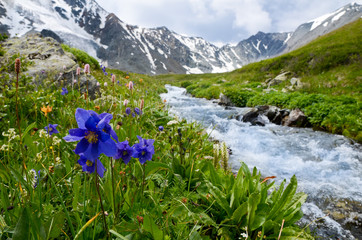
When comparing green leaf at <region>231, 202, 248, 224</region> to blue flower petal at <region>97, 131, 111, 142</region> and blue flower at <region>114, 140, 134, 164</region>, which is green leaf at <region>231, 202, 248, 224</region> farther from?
blue flower petal at <region>97, 131, 111, 142</region>

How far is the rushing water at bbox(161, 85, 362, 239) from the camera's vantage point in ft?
12.0

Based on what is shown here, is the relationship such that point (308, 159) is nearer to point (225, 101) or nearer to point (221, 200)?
point (221, 200)

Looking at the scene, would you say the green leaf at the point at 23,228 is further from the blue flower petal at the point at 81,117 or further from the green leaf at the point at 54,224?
the blue flower petal at the point at 81,117

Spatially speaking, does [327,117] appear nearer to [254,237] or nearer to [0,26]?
[254,237]

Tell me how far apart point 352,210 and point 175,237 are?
11.3ft

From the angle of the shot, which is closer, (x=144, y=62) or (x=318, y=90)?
(x=318, y=90)

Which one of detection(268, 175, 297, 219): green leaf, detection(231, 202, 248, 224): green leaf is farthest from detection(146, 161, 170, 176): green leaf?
detection(268, 175, 297, 219): green leaf

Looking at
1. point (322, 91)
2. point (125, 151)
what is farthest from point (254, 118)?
point (125, 151)

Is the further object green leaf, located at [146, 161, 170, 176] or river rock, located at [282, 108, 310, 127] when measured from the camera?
river rock, located at [282, 108, 310, 127]

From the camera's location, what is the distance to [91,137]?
37.8 inches

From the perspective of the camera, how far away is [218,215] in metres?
2.05

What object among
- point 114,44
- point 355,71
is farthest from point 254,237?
point 114,44

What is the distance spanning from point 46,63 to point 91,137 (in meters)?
6.23

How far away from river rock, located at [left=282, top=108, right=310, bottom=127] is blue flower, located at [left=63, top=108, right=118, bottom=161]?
8707 mm
